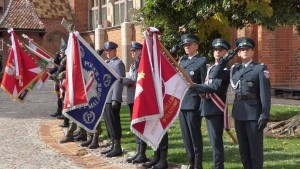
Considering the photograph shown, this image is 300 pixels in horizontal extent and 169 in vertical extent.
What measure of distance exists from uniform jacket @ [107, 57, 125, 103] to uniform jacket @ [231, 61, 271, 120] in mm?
2543

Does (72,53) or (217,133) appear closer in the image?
(217,133)

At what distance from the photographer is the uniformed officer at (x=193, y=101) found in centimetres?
606

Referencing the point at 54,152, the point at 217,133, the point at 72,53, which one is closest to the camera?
the point at 217,133

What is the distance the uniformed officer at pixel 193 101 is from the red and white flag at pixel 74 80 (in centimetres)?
164

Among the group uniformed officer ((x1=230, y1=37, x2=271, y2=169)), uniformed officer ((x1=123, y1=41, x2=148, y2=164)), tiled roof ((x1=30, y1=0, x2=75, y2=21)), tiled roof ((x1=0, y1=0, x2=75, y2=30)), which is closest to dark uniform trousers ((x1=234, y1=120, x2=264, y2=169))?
uniformed officer ((x1=230, y1=37, x2=271, y2=169))

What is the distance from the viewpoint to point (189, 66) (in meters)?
6.11

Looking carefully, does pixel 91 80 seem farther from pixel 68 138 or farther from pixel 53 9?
pixel 53 9

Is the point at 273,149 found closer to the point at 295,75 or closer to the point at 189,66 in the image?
the point at 189,66

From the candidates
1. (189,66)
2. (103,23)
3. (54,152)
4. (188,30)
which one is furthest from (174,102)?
(103,23)

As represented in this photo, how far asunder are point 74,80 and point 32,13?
22.5m

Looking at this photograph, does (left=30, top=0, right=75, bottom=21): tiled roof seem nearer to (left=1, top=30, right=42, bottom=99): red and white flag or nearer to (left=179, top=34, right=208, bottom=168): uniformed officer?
(left=1, top=30, right=42, bottom=99): red and white flag

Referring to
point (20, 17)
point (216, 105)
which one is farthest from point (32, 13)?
point (216, 105)

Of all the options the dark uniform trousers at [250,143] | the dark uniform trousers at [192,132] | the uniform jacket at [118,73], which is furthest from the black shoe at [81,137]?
the dark uniform trousers at [250,143]

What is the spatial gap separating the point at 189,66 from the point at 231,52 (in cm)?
93
